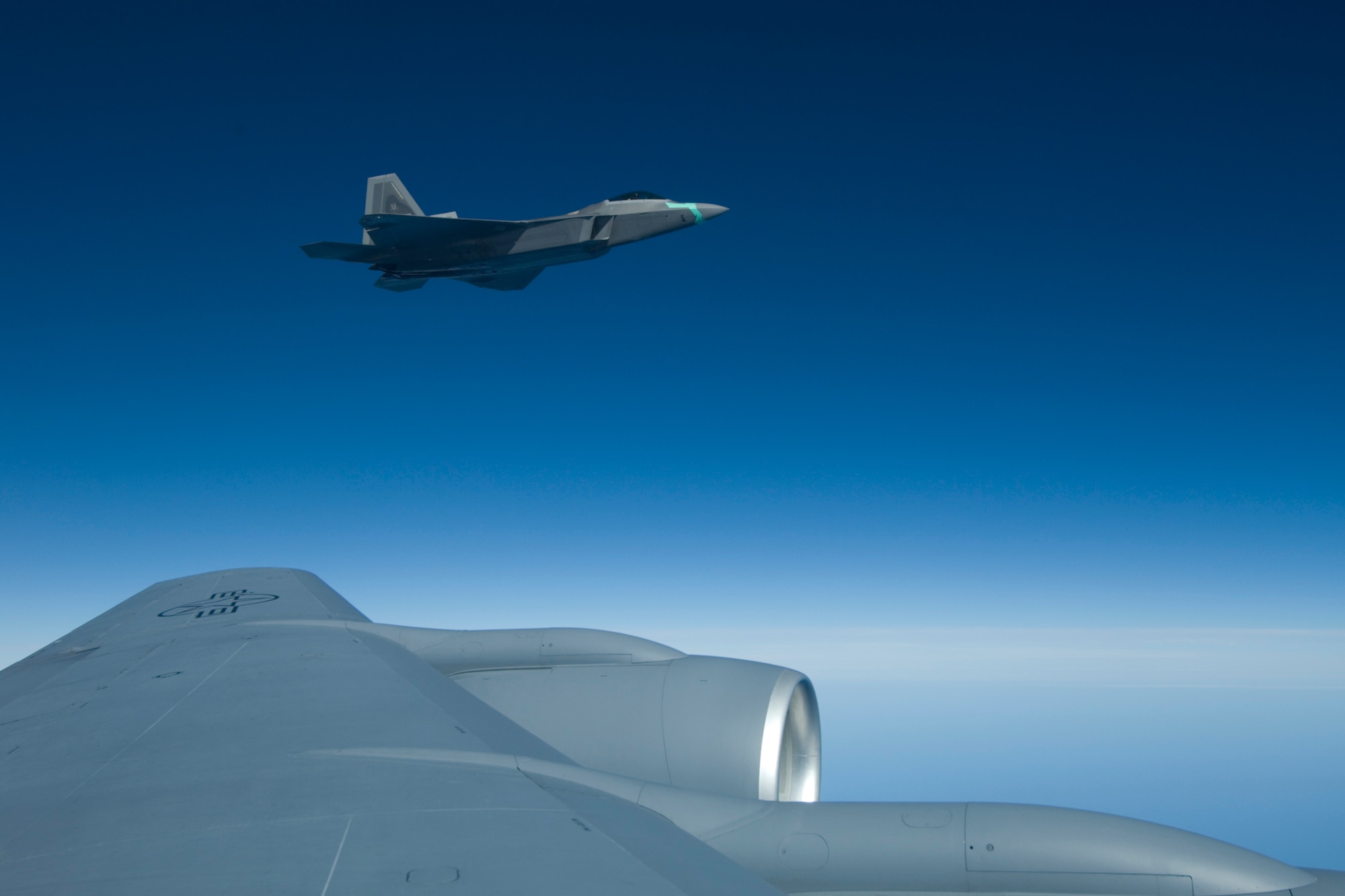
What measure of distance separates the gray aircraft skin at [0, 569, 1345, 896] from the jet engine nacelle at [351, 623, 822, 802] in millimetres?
23

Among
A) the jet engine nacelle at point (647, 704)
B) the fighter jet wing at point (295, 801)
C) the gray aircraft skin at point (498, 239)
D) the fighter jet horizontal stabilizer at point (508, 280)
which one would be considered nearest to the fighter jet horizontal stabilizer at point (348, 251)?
the gray aircraft skin at point (498, 239)

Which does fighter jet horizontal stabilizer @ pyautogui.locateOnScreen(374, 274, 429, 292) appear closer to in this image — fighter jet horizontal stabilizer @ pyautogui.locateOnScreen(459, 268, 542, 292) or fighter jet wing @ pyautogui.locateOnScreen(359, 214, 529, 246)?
fighter jet wing @ pyautogui.locateOnScreen(359, 214, 529, 246)

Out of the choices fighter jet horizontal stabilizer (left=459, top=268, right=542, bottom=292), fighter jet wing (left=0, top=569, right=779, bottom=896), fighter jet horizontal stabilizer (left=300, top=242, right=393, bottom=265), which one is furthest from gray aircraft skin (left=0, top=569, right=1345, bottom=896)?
fighter jet horizontal stabilizer (left=459, top=268, right=542, bottom=292)

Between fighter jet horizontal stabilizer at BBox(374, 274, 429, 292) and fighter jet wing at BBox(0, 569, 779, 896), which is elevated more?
fighter jet horizontal stabilizer at BBox(374, 274, 429, 292)

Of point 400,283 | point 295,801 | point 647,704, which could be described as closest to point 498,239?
point 400,283

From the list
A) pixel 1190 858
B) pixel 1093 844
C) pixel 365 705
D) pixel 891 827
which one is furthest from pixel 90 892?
pixel 1190 858

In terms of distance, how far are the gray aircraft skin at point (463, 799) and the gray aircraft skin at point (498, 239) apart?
8.79 meters

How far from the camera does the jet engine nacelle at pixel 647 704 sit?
667 cm

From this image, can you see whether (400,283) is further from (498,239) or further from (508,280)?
(508,280)

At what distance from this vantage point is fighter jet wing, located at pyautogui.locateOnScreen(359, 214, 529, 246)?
1430 cm

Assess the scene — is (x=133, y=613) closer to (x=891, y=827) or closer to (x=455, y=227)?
(x=455, y=227)

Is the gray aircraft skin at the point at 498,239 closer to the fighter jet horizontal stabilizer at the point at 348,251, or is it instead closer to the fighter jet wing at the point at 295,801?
the fighter jet horizontal stabilizer at the point at 348,251

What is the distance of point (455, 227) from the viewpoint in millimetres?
14719

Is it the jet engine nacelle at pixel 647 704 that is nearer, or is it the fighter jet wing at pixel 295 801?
the fighter jet wing at pixel 295 801
